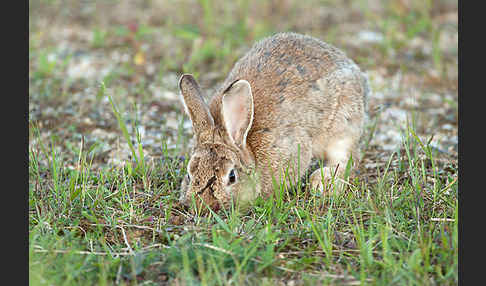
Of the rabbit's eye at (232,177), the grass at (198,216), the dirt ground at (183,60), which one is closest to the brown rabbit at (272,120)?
the rabbit's eye at (232,177)

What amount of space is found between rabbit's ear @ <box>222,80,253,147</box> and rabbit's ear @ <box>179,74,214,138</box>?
0.17 meters

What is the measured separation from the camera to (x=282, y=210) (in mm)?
4328

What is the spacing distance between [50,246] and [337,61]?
10.2 feet

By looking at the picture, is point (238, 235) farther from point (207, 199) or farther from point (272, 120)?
point (272, 120)

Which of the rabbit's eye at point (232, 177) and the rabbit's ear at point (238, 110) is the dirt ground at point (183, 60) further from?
the rabbit's eye at point (232, 177)

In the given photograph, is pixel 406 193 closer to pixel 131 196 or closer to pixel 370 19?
pixel 131 196

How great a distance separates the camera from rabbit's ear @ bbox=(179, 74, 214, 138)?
470 centimetres

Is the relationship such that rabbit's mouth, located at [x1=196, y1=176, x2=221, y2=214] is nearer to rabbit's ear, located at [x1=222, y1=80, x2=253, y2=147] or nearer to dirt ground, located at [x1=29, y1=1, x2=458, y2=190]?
rabbit's ear, located at [x1=222, y1=80, x2=253, y2=147]

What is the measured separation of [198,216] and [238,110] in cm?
94

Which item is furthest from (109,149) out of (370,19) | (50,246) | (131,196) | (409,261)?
(370,19)

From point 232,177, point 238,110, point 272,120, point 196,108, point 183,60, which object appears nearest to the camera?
point 232,177

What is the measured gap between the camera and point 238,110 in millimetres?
4613

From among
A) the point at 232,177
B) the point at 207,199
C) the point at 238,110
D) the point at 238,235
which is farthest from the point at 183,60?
the point at 238,235

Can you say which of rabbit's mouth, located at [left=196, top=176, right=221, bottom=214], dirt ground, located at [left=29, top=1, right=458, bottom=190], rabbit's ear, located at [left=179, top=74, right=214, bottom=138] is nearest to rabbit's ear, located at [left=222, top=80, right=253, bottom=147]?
rabbit's ear, located at [left=179, top=74, right=214, bottom=138]
